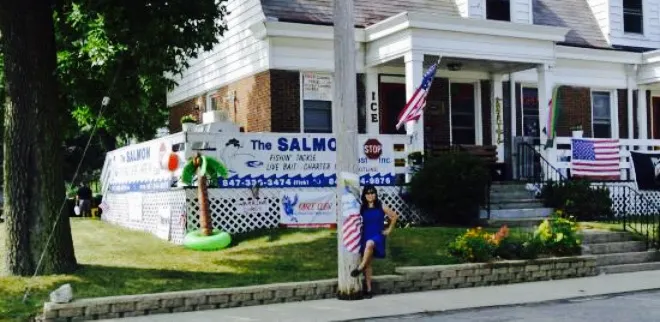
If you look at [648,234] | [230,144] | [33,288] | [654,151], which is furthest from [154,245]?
[654,151]

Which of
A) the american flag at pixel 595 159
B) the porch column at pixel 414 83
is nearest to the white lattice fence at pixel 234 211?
the porch column at pixel 414 83

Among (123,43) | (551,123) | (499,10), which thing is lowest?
(551,123)

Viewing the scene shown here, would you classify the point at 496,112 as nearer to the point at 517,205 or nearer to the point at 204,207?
the point at 517,205

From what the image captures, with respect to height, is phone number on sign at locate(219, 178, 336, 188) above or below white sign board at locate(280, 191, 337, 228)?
above

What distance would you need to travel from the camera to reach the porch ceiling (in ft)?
60.9

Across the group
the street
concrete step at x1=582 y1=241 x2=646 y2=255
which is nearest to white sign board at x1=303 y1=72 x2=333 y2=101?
concrete step at x1=582 y1=241 x2=646 y2=255

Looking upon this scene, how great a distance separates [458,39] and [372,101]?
2.71 metres

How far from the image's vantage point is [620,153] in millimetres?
20016

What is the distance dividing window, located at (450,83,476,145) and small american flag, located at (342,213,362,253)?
1041 centimetres

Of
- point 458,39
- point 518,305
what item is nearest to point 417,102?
point 458,39

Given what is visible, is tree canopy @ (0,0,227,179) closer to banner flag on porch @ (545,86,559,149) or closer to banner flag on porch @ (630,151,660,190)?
banner flag on porch @ (545,86,559,149)

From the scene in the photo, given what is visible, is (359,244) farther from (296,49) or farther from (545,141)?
(545,141)

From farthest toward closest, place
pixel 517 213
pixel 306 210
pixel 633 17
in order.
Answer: pixel 633 17, pixel 517 213, pixel 306 210

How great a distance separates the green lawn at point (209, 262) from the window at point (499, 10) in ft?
28.5
